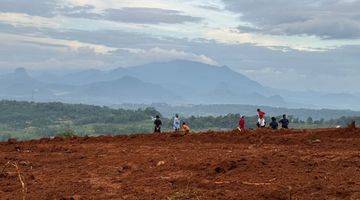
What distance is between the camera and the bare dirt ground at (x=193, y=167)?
43.0 ft

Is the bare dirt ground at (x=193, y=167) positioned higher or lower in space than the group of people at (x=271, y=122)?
lower

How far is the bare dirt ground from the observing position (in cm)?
1310

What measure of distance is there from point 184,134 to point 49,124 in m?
172

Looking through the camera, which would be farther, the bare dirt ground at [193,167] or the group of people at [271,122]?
the group of people at [271,122]

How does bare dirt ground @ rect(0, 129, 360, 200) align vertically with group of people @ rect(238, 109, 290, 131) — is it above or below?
below

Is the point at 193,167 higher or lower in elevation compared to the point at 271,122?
lower

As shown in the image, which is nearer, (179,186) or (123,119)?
(179,186)

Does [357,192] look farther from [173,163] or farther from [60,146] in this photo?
[60,146]

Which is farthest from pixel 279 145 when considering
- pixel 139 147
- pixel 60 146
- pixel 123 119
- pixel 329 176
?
pixel 123 119

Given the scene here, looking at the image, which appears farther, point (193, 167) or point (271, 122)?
point (271, 122)

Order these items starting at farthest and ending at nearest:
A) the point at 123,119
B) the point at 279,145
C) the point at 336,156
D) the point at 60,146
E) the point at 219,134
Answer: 1. the point at 123,119
2. the point at 219,134
3. the point at 60,146
4. the point at 279,145
5. the point at 336,156

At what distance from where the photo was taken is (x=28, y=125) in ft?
643

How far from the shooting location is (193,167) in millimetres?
16500

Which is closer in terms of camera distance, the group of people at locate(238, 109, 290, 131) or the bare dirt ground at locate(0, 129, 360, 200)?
the bare dirt ground at locate(0, 129, 360, 200)
